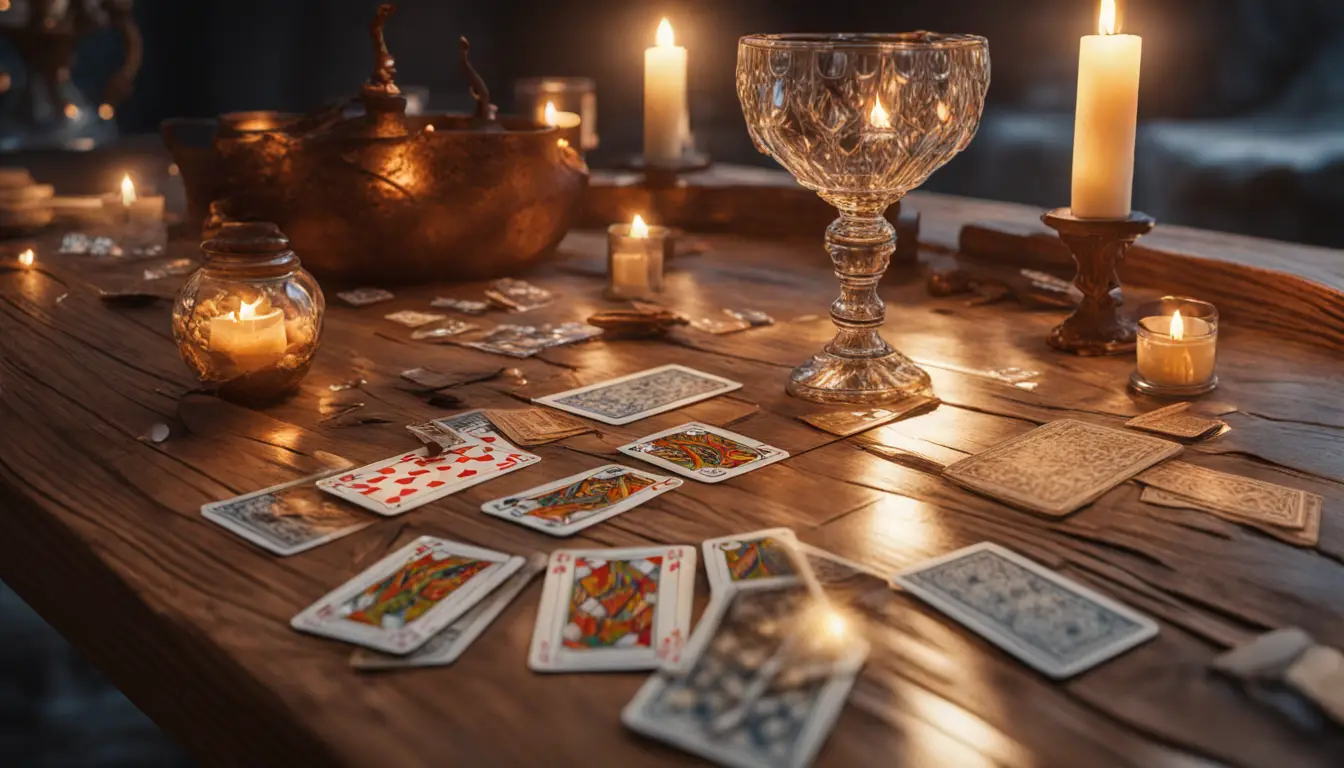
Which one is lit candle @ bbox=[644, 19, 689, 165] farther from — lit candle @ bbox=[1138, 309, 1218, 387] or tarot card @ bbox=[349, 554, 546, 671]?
tarot card @ bbox=[349, 554, 546, 671]

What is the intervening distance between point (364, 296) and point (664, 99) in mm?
649

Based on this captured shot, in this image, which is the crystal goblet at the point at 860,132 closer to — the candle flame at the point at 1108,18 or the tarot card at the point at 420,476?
the candle flame at the point at 1108,18

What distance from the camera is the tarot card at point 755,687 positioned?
70cm

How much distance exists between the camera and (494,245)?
5.98 feet

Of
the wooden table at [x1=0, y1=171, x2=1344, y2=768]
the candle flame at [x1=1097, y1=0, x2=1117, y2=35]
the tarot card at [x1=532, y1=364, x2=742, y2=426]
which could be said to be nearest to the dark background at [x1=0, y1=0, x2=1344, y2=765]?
the wooden table at [x1=0, y1=171, x2=1344, y2=768]

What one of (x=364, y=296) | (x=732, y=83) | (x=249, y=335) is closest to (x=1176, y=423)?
(x=249, y=335)

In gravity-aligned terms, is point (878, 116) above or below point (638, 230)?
above

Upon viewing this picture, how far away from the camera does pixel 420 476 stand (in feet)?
3.60

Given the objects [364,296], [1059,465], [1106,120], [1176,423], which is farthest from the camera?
[364,296]

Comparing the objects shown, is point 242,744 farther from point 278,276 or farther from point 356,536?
point 278,276

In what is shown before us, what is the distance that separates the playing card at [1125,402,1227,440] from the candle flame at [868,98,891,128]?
39 centimetres

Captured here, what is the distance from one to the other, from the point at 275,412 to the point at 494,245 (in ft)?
2.00

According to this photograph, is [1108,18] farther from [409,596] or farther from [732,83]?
[732,83]

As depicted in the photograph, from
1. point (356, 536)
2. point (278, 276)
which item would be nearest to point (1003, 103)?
point (278, 276)
